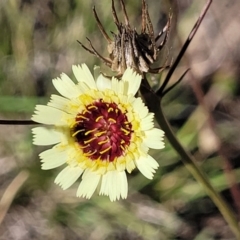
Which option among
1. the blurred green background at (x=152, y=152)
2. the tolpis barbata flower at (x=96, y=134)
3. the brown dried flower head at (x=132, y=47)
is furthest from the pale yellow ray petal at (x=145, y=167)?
the blurred green background at (x=152, y=152)

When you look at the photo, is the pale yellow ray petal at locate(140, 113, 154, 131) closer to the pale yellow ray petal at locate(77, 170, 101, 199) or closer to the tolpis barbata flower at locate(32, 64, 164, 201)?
the tolpis barbata flower at locate(32, 64, 164, 201)

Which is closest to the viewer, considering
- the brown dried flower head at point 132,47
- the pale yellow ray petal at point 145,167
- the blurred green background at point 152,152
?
the brown dried flower head at point 132,47

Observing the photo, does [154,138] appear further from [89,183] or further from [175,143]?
[89,183]

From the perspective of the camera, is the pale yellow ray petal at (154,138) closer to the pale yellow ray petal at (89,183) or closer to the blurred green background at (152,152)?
the pale yellow ray petal at (89,183)

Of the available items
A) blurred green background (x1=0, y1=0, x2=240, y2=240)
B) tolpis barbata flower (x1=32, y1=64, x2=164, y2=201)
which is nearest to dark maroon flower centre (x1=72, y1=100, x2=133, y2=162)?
tolpis barbata flower (x1=32, y1=64, x2=164, y2=201)

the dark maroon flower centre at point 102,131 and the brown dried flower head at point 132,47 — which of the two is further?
the dark maroon flower centre at point 102,131

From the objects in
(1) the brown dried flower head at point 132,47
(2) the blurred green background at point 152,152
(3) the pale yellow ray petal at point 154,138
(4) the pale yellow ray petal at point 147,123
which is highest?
(1) the brown dried flower head at point 132,47

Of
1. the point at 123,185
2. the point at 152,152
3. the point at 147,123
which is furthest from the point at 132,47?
the point at 152,152
